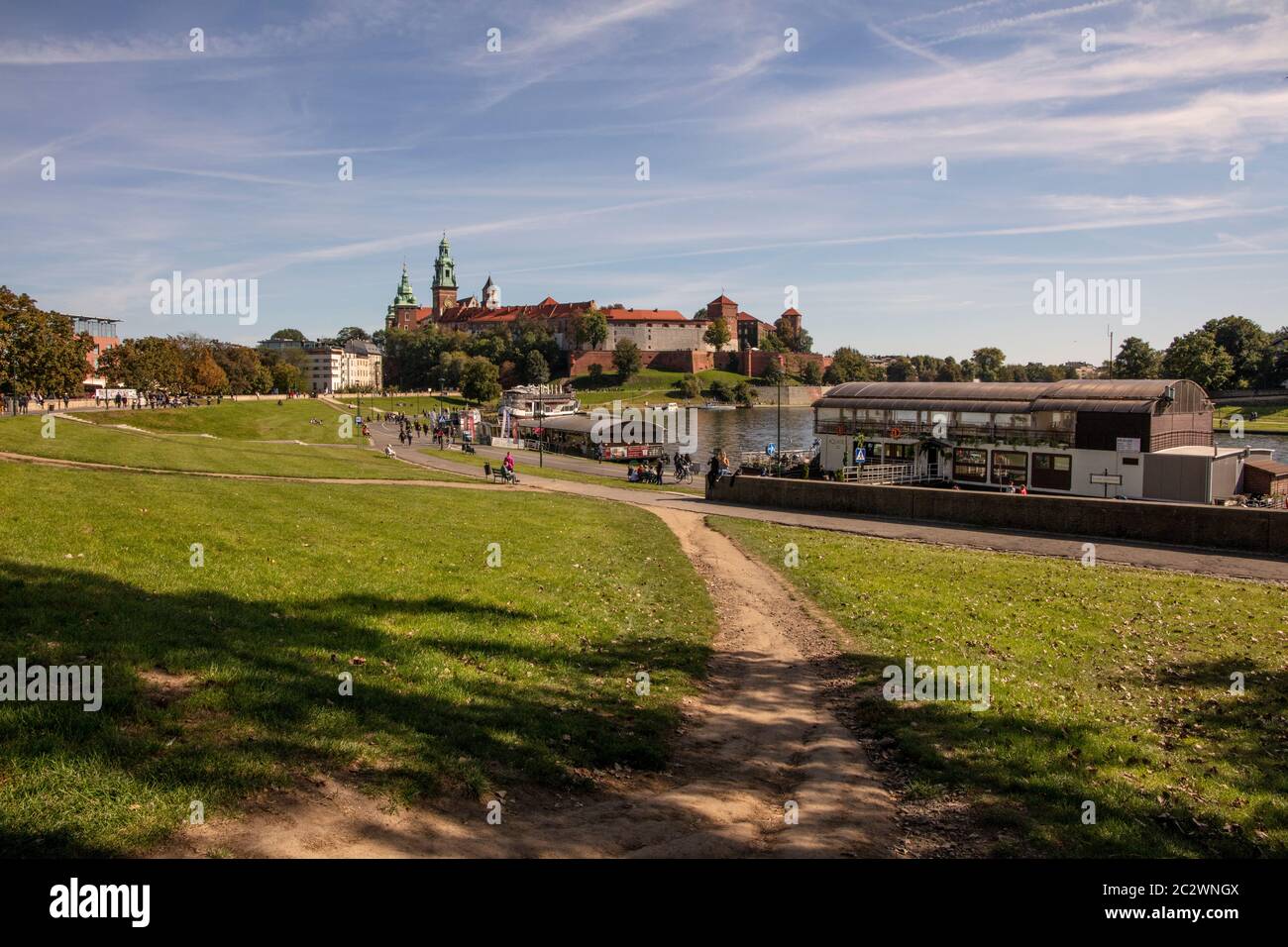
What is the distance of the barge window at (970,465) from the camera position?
50.8 meters

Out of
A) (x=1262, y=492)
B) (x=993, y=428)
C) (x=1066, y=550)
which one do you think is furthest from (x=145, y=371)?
(x=1262, y=492)

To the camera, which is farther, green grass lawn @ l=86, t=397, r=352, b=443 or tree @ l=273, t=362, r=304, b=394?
tree @ l=273, t=362, r=304, b=394

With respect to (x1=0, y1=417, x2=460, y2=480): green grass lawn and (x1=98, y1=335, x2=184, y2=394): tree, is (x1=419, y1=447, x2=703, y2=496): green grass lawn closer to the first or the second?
(x1=0, y1=417, x2=460, y2=480): green grass lawn

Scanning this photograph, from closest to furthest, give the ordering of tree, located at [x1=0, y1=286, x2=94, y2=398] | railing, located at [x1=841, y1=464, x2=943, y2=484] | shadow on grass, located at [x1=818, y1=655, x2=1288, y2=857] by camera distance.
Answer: shadow on grass, located at [x1=818, y1=655, x2=1288, y2=857], tree, located at [x1=0, y1=286, x2=94, y2=398], railing, located at [x1=841, y1=464, x2=943, y2=484]

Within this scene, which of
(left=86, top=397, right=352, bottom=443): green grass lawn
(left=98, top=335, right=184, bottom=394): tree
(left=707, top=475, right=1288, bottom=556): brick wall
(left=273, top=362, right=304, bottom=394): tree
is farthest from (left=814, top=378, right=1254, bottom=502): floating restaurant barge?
(left=273, top=362, right=304, bottom=394): tree

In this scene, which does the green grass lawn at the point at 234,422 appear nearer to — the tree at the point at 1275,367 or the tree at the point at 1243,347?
the tree at the point at 1243,347

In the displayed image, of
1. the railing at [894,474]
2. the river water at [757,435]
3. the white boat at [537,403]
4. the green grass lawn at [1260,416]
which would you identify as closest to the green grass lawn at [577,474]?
the railing at [894,474]

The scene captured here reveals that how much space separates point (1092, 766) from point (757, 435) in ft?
405

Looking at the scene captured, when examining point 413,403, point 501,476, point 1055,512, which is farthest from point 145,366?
point 1055,512

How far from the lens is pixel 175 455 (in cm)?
3753

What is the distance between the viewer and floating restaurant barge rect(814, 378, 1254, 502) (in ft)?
143

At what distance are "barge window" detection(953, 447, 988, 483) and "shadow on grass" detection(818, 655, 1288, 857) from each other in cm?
3898
